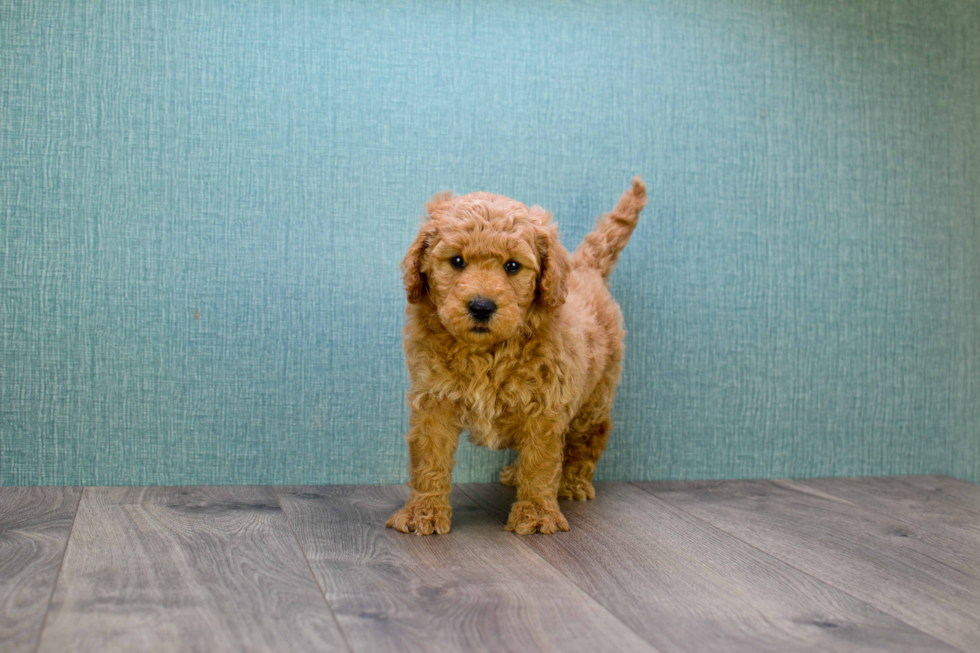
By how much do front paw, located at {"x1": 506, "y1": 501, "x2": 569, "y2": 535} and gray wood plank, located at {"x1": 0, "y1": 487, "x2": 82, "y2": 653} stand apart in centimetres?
107

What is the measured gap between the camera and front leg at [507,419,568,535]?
2.13m

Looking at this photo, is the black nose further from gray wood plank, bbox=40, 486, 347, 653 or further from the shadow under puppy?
gray wood plank, bbox=40, 486, 347, 653

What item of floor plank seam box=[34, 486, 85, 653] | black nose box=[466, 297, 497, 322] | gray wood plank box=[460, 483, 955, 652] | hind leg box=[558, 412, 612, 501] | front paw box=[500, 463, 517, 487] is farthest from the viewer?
front paw box=[500, 463, 517, 487]

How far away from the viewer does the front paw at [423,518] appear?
2062 millimetres

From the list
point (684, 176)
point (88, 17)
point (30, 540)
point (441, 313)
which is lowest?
point (30, 540)

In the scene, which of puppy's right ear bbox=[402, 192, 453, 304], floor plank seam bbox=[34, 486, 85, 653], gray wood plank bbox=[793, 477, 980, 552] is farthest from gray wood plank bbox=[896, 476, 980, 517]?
floor plank seam bbox=[34, 486, 85, 653]

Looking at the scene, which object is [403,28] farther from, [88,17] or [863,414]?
[863,414]

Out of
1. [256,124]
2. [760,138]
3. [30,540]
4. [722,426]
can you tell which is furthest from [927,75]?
[30,540]

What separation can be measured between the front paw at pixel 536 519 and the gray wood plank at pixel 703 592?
0.05 m

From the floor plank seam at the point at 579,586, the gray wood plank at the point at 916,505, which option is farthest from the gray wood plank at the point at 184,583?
the gray wood plank at the point at 916,505

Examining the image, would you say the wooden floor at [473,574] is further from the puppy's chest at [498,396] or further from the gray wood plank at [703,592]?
the puppy's chest at [498,396]

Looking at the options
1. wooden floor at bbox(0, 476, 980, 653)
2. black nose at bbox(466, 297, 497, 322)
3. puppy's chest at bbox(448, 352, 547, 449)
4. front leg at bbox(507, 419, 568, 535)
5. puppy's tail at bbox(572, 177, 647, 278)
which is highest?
puppy's tail at bbox(572, 177, 647, 278)

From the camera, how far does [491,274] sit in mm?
1971

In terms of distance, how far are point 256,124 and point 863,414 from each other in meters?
2.38
